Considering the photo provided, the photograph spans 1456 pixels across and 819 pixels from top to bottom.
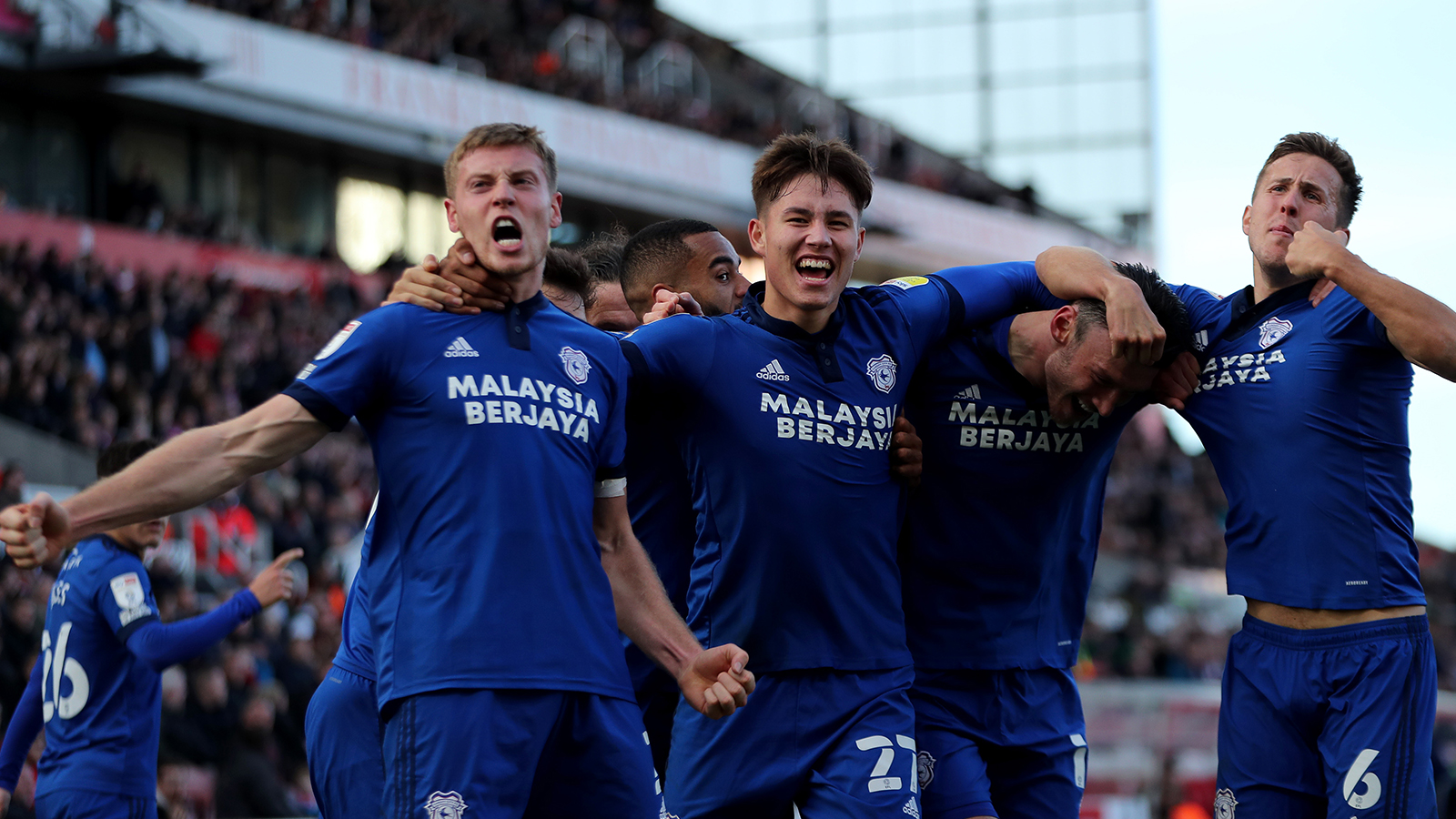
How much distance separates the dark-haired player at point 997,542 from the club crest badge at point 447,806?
2009mm

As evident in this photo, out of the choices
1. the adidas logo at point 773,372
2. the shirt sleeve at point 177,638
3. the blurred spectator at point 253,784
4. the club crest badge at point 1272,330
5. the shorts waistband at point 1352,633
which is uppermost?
the club crest badge at point 1272,330

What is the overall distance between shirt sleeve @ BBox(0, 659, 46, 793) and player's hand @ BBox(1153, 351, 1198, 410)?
215 inches

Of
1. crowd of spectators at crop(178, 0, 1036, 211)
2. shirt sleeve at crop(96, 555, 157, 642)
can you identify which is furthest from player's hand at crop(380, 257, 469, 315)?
crowd of spectators at crop(178, 0, 1036, 211)

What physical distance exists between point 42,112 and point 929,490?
22285 mm

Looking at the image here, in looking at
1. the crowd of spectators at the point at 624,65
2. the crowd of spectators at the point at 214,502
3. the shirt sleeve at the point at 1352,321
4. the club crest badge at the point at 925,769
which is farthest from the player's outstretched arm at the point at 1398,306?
the crowd of spectators at the point at 624,65

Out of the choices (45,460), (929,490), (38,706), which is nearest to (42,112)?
(45,460)

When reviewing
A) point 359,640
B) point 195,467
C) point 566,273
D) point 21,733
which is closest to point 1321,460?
point 566,273

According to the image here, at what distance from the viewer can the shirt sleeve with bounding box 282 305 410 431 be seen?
13.6ft

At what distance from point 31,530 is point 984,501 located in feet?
10.6

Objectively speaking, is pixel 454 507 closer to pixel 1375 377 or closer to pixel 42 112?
pixel 1375 377

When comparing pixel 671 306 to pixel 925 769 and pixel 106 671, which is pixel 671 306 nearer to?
pixel 925 769

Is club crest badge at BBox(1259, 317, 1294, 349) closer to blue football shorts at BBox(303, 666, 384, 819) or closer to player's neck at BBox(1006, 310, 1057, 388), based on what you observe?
player's neck at BBox(1006, 310, 1057, 388)

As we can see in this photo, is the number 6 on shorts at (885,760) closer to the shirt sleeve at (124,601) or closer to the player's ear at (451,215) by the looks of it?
the player's ear at (451,215)

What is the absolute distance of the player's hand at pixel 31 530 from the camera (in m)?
3.61
